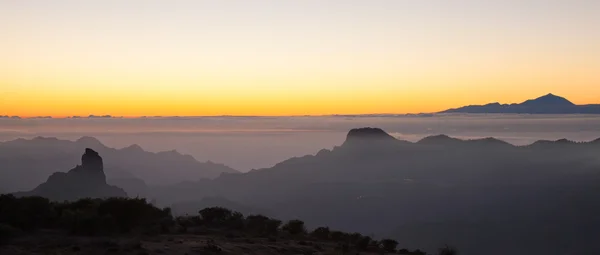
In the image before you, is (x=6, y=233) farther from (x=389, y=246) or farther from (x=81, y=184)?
(x=81, y=184)

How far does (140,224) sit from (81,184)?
16222 cm

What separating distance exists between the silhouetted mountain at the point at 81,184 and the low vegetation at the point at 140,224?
143487 millimetres

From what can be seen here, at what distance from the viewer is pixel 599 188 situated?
176000 millimetres

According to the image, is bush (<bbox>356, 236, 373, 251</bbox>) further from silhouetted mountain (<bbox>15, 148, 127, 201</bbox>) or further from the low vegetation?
silhouetted mountain (<bbox>15, 148, 127, 201</bbox>)

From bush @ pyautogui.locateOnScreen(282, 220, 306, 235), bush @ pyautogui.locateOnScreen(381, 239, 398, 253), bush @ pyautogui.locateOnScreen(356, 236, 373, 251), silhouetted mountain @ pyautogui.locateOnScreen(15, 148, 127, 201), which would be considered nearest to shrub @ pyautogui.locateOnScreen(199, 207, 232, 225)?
bush @ pyautogui.locateOnScreen(282, 220, 306, 235)

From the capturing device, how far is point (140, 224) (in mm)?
38000

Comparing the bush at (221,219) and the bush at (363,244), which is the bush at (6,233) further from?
the bush at (363,244)

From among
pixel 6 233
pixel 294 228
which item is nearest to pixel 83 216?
pixel 6 233

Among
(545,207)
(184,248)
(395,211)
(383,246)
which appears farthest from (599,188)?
(184,248)

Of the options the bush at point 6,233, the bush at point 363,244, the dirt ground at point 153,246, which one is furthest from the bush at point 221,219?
the bush at point 6,233

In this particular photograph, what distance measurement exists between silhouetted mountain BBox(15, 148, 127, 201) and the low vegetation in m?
143

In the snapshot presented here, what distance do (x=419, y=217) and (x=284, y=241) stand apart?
451 feet

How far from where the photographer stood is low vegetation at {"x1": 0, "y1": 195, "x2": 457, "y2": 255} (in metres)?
33.4

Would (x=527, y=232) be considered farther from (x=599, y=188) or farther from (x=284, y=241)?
(x=284, y=241)
